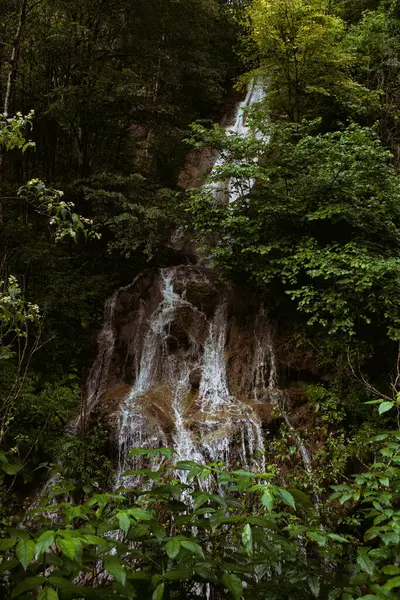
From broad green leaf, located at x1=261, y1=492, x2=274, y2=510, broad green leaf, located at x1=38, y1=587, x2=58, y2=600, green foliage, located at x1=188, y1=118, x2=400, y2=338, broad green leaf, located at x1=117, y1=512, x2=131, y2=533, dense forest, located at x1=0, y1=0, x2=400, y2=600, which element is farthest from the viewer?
green foliage, located at x1=188, y1=118, x2=400, y2=338

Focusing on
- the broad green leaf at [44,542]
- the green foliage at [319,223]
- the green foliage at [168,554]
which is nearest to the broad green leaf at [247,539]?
the green foliage at [168,554]

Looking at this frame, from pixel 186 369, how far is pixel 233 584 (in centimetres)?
657

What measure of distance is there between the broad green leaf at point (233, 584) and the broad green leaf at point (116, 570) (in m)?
0.35

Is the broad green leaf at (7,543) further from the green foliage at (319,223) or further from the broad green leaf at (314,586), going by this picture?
the green foliage at (319,223)

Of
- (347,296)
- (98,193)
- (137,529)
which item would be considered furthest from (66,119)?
(137,529)

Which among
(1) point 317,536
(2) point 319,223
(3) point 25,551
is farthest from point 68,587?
(2) point 319,223

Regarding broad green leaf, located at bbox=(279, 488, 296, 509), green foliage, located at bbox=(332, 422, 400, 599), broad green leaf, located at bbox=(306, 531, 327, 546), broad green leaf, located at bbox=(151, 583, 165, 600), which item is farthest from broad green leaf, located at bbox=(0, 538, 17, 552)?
green foliage, located at bbox=(332, 422, 400, 599)

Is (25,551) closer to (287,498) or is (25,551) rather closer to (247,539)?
(247,539)

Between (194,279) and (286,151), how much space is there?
3618mm

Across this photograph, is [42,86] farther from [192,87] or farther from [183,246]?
[183,246]

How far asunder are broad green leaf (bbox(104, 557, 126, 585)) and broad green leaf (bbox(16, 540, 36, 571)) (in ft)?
0.76

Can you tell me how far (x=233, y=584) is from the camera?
1.34m

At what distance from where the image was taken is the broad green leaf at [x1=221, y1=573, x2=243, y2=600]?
4.35ft

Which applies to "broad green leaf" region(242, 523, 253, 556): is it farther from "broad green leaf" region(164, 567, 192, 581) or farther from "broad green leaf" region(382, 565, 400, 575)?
"broad green leaf" region(382, 565, 400, 575)
